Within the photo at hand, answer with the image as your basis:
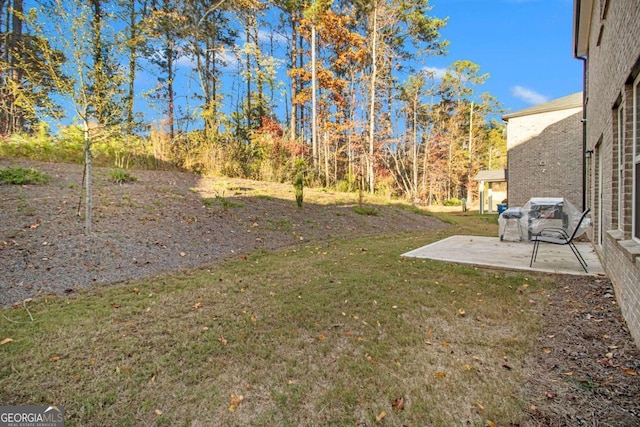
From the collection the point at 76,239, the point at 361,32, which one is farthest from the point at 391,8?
the point at 76,239

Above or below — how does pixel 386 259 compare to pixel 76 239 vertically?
below

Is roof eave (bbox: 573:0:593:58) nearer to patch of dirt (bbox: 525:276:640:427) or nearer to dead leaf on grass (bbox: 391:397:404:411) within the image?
patch of dirt (bbox: 525:276:640:427)

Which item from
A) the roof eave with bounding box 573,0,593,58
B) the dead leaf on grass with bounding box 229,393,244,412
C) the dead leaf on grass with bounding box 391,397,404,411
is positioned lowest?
the dead leaf on grass with bounding box 391,397,404,411

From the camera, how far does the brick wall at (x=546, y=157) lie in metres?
11.3

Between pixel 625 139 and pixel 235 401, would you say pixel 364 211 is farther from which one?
pixel 235 401

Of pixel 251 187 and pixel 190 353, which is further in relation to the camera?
pixel 251 187

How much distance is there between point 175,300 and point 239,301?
67cm

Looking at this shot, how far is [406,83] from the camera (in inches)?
961

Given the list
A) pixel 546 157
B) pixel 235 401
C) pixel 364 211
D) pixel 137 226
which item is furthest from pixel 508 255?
pixel 546 157

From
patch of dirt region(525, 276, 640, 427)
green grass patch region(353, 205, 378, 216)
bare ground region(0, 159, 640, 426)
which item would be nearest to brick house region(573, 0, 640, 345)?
patch of dirt region(525, 276, 640, 427)

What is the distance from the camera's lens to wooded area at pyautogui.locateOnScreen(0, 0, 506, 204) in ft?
15.1

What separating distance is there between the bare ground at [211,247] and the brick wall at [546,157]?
700 cm

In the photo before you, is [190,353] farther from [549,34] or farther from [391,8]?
[391,8]

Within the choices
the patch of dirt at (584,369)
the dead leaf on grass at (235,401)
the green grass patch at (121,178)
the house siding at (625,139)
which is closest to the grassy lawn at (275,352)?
the dead leaf on grass at (235,401)
